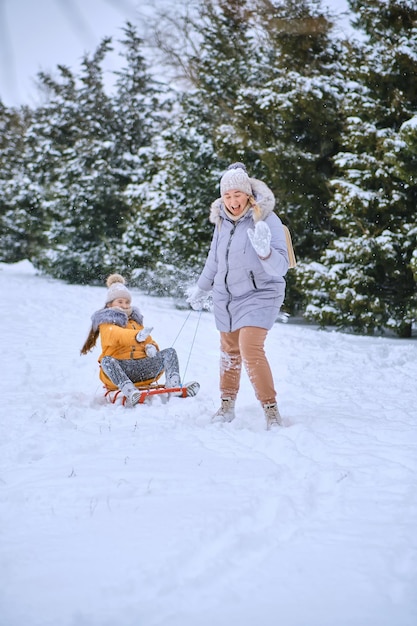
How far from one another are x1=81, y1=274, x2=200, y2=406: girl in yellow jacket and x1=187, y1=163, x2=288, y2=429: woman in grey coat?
2.35ft

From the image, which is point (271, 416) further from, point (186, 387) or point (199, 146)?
point (199, 146)

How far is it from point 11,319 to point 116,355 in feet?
16.6

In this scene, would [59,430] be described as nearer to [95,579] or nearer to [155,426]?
[155,426]

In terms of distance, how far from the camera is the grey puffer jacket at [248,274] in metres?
3.97

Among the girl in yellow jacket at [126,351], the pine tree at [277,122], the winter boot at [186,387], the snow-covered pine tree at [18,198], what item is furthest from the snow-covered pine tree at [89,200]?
the winter boot at [186,387]

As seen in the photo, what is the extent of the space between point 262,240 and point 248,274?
0.36m

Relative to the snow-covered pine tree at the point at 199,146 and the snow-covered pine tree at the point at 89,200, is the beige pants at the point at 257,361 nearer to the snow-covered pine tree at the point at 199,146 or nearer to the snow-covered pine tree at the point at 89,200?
the snow-covered pine tree at the point at 199,146

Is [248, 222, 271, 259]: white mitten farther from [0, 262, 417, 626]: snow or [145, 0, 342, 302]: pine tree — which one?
[145, 0, 342, 302]: pine tree

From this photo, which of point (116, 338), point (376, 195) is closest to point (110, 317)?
point (116, 338)

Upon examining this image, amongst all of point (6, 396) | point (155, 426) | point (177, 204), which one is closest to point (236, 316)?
point (155, 426)

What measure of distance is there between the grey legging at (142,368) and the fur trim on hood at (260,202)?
4.74 ft

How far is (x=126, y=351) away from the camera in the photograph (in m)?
5.06

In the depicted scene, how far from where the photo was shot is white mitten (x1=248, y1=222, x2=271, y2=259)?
375cm

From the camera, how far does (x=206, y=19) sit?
1652cm
